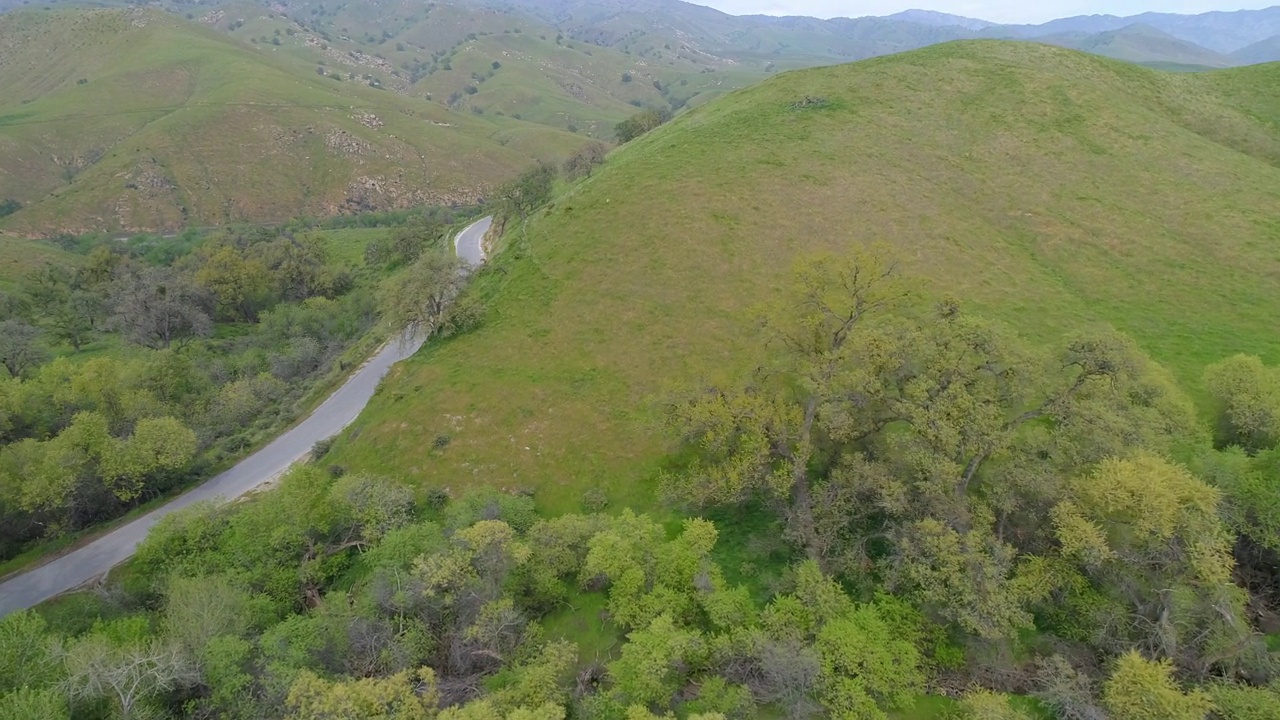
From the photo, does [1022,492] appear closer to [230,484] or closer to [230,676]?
[230,676]

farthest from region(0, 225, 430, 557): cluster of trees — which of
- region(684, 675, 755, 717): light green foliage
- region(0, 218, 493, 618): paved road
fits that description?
region(684, 675, 755, 717): light green foliage

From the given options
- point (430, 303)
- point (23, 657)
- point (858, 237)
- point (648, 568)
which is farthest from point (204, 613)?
point (858, 237)

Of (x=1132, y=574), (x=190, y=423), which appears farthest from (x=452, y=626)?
(x=190, y=423)

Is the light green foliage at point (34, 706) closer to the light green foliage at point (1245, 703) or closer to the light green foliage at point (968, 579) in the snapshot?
the light green foliage at point (968, 579)

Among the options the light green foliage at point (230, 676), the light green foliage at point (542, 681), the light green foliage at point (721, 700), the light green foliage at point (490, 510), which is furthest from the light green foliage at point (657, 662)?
the light green foliage at point (230, 676)

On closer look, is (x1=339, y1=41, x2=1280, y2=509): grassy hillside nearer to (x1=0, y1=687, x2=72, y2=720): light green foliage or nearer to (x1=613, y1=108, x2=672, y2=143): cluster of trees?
(x1=0, y1=687, x2=72, y2=720): light green foliage

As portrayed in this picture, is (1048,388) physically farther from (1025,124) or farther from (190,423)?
(190,423)
